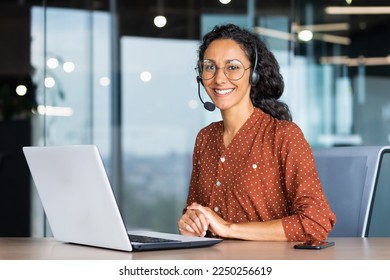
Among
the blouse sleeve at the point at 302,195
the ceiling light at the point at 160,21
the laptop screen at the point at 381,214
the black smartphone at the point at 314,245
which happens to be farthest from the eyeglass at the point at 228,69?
the ceiling light at the point at 160,21

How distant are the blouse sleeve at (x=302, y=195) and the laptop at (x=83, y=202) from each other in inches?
14.6

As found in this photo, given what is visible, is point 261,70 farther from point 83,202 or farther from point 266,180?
point 83,202

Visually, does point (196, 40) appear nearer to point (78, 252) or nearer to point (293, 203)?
point (293, 203)

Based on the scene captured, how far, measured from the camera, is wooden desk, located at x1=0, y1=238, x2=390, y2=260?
202 cm

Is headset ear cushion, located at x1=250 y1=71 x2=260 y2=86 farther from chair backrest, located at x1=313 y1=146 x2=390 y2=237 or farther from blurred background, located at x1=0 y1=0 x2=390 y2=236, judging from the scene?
blurred background, located at x1=0 y1=0 x2=390 y2=236

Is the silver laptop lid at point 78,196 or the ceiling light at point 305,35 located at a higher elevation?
the ceiling light at point 305,35

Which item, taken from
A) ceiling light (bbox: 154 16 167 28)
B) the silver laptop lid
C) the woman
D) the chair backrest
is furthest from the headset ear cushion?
ceiling light (bbox: 154 16 167 28)

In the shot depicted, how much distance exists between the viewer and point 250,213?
9.11ft

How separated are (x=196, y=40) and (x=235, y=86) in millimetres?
3321

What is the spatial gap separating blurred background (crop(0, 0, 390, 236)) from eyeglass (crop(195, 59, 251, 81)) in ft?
9.64

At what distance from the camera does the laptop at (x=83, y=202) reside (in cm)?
205

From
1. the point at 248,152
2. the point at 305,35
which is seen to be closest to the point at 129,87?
the point at 305,35

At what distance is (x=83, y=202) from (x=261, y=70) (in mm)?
1038

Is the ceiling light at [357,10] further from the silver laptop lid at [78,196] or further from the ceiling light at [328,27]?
the silver laptop lid at [78,196]
